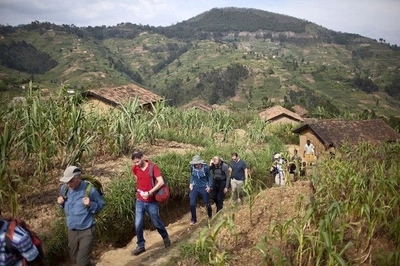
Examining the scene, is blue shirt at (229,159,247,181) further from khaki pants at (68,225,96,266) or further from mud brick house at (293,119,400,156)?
mud brick house at (293,119,400,156)

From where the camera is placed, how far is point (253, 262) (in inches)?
144

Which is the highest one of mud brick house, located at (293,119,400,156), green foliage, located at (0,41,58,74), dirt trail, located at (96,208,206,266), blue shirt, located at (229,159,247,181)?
green foliage, located at (0,41,58,74)

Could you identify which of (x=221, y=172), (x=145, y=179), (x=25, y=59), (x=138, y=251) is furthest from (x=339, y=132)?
(x=25, y=59)

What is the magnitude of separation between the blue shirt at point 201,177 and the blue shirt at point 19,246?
3.16 m

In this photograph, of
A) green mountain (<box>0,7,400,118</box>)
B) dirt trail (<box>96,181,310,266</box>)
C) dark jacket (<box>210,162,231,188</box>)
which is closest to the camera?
dirt trail (<box>96,181,310,266</box>)

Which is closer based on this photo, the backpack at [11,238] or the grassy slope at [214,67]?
the backpack at [11,238]

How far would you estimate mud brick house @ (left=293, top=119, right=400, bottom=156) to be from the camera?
16828 millimetres

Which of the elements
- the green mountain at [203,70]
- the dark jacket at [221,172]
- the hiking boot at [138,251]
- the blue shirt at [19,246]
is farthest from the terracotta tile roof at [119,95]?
the green mountain at [203,70]

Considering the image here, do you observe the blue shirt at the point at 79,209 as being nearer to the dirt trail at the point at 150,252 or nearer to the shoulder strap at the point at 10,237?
the shoulder strap at the point at 10,237

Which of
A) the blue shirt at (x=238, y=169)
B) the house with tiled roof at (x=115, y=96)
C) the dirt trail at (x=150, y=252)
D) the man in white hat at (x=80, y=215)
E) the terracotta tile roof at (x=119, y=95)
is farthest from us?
the terracotta tile roof at (x=119, y=95)

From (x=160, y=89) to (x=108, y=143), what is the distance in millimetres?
87628

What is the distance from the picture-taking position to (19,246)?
8.19 feet

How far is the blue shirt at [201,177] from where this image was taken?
5485 millimetres

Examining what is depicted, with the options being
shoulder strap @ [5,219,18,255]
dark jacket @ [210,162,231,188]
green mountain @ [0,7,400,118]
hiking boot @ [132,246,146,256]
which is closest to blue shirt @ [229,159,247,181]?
dark jacket @ [210,162,231,188]
